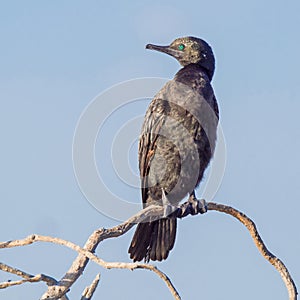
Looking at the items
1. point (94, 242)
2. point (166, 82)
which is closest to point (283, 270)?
point (94, 242)

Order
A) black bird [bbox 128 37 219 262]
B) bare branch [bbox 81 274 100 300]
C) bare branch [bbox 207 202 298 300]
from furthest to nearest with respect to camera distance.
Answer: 1. black bird [bbox 128 37 219 262]
2. bare branch [bbox 207 202 298 300]
3. bare branch [bbox 81 274 100 300]

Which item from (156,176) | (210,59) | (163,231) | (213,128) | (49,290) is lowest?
(49,290)

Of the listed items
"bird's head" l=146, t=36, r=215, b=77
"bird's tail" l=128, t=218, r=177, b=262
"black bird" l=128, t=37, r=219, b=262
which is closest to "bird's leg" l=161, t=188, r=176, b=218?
"black bird" l=128, t=37, r=219, b=262

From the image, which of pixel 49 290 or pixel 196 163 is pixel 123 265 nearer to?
pixel 49 290

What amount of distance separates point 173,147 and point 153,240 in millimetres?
856

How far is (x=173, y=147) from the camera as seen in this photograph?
7.76 meters

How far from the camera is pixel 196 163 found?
7.86 meters

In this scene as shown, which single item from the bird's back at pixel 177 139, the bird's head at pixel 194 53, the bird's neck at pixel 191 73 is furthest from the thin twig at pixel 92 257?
the bird's head at pixel 194 53

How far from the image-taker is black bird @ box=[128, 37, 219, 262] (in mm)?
7676

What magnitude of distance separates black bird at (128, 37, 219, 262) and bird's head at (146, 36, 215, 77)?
39cm

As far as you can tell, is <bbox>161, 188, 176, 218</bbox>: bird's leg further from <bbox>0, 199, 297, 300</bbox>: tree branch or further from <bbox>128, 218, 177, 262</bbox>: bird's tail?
<bbox>0, 199, 297, 300</bbox>: tree branch

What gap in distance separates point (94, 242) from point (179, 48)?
4.37 meters

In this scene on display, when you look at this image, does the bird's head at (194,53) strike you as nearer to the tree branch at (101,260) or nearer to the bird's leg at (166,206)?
the bird's leg at (166,206)

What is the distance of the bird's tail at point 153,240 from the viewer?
746 cm
